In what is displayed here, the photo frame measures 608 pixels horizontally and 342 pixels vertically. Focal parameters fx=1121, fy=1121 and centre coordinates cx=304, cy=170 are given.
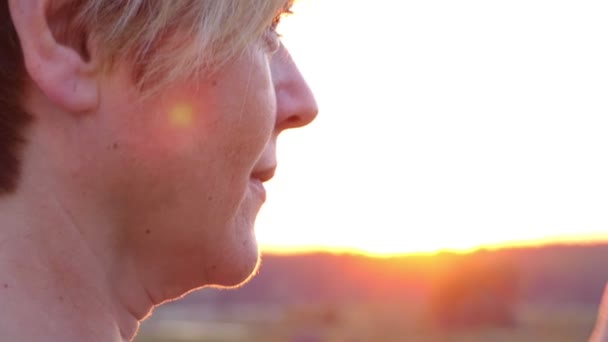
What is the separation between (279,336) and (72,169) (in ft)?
76.3

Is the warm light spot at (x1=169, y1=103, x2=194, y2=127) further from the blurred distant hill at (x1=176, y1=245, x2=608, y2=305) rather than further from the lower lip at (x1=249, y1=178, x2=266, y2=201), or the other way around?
the blurred distant hill at (x1=176, y1=245, x2=608, y2=305)

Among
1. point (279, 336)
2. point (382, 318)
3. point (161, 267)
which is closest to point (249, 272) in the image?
point (161, 267)

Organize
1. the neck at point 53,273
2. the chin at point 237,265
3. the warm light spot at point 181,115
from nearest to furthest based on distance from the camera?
the neck at point 53,273, the warm light spot at point 181,115, the chin at point 237,265

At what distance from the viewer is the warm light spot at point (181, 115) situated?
1622 mm

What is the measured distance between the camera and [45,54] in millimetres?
1512

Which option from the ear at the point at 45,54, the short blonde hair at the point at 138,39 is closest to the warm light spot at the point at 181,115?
the short blonde hair at the point at 138,39

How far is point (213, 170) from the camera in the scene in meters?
1.70

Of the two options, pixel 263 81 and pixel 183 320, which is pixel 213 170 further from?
pixel 183 320

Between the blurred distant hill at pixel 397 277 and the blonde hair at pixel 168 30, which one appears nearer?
the blonde hair at pixel 168 30

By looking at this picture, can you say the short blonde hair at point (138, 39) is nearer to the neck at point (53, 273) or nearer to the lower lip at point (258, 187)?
the neck at point (53, 273)

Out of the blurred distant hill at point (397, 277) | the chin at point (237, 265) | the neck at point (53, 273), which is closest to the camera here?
the neck at point (53, 273)

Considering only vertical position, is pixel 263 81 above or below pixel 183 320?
above

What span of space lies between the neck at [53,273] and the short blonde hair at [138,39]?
55 millimetres

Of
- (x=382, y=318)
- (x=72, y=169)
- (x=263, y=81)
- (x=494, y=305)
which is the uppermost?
(x=263, y=81)
